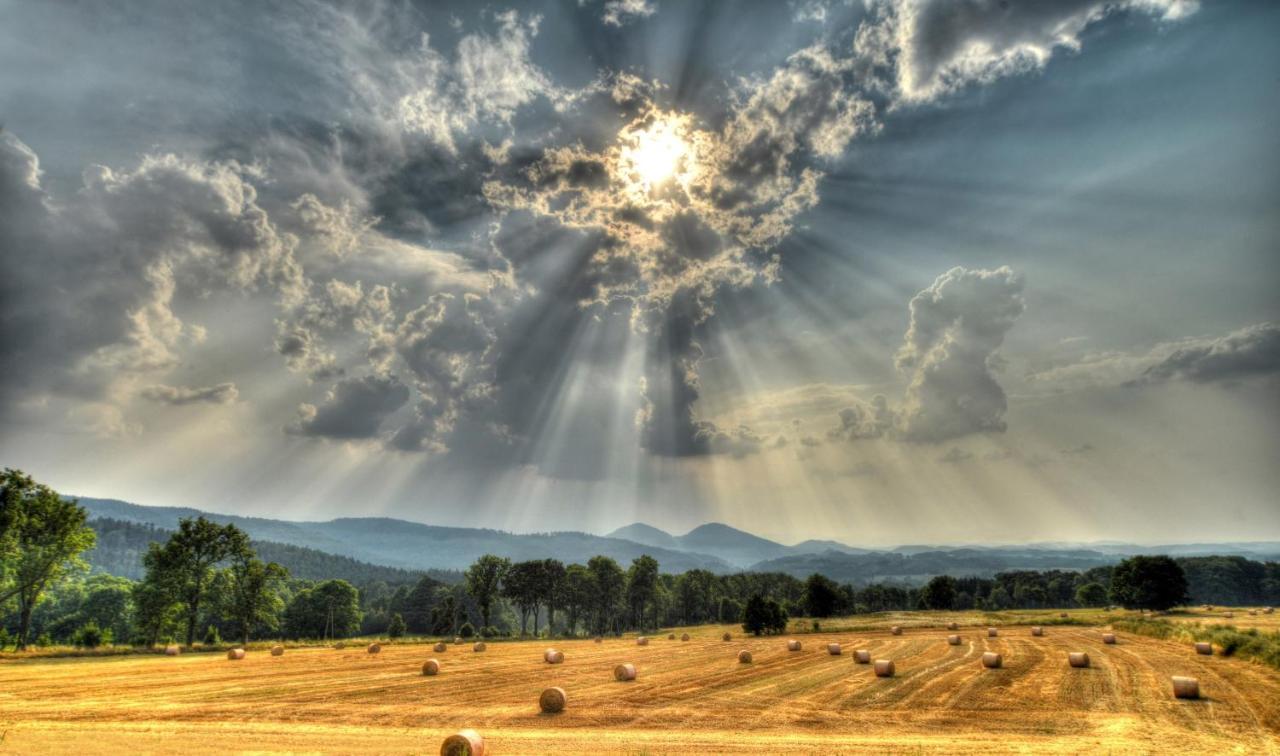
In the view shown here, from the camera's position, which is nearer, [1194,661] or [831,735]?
[831,735]

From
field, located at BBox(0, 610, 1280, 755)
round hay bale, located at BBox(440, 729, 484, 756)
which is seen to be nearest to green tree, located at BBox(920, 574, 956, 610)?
field, located at BBox(0, 610, 1280, 755)

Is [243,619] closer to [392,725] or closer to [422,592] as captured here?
[392,725]

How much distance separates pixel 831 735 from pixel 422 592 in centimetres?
15543

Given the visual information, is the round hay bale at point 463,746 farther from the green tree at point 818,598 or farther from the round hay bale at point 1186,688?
the green tree at point 818,598

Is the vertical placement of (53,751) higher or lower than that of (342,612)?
higher

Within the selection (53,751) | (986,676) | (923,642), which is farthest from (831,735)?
(923,642)

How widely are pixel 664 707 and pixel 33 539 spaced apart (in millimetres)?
60439

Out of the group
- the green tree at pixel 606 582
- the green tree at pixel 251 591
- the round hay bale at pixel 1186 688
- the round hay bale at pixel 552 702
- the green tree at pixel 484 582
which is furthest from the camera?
the green tree at pixel 606 582

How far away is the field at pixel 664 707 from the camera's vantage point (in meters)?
17.0

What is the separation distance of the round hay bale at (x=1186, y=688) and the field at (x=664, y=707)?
0.63 meters

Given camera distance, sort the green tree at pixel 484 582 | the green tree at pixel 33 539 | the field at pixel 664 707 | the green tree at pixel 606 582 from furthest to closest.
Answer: the green tree at pixel 606 582 → the green tree at pixel 484 582 → the green tree at pixel 33 539 → the field at pixel 664 707

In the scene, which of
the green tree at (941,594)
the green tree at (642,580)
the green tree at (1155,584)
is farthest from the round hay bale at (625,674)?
the green tree at (941,594)

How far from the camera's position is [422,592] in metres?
151

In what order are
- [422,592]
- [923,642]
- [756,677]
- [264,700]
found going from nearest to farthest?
[264,700] → [756,677] → [923,642] → [422,592]
